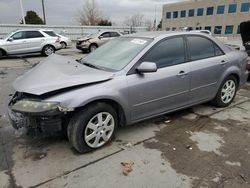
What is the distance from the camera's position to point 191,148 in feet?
10.8

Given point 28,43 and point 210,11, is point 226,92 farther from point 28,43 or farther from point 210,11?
point 210,11

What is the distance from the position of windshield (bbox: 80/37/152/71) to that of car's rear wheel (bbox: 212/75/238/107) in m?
1.94

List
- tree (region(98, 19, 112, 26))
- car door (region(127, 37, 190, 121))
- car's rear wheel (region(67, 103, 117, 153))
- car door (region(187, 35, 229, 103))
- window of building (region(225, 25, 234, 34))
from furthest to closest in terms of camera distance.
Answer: window of building (region(225, 25, 234, 34)) < tree (region(98, 19, 112, 26)) < car door (region(187, 35, 229, 103)) < car door (region(127, 37, 190, 121)) < car's rear wheel (region(67, 103, 117, 153))

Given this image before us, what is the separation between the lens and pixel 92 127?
3092 mm

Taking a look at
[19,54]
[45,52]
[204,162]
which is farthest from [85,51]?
[204,162]

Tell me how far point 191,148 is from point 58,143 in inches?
76.3

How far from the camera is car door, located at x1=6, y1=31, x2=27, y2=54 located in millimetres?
12695

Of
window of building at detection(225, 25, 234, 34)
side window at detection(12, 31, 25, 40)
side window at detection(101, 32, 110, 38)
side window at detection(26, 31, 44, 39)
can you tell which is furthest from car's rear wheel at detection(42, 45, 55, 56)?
window of building at detection(225, 25, 234, 34)

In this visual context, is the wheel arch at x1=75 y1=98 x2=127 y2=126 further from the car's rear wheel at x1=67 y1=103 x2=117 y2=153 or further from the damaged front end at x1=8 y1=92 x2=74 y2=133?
the damaged front end at x1=8 y1=92 x2=74 y2=133

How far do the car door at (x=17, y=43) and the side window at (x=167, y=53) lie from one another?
11437 mm

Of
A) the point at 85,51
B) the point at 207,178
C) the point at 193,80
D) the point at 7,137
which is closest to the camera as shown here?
the point at 207,178

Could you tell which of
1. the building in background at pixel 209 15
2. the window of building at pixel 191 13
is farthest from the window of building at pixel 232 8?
the window of building at pixel 191 13

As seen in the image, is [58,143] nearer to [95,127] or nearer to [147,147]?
[95,127]

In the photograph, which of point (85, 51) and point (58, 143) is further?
point (85, 51)
